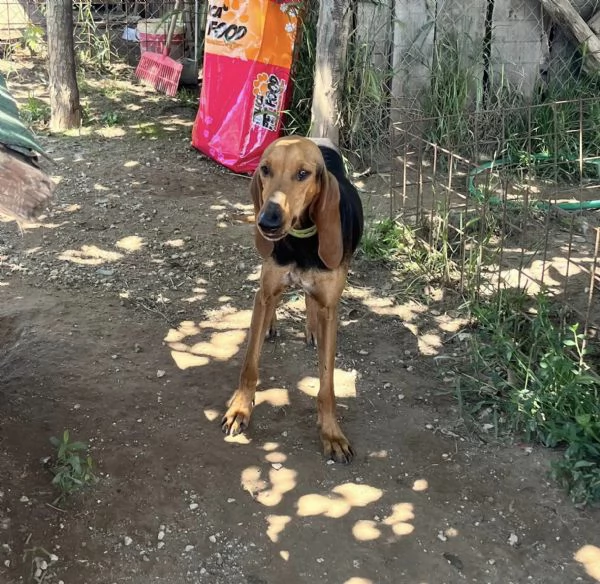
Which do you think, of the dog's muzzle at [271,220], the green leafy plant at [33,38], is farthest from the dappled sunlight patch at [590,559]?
the green leafy plant at [33,38]

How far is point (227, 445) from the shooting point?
10.5ft

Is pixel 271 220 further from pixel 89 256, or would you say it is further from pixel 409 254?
pixel 89 256

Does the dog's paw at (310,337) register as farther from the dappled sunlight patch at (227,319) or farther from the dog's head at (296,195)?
the dog's head at (296,195)

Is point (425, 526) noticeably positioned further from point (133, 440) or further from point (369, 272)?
point (369, 272)

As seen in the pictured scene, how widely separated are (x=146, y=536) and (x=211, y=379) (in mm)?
1109

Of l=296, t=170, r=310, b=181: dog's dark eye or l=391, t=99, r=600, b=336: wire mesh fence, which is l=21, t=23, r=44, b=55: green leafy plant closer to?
l=391, t=99, r=600, b=336: wire mesh fence

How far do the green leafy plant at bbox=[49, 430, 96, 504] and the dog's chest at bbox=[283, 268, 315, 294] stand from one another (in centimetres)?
110

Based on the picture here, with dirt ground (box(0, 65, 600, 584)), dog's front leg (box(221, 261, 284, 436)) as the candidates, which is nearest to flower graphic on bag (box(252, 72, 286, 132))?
dirt ground (box(0, 65, 600, 584))

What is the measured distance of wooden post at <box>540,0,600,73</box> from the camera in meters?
5.95

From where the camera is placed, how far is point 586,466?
2.94 metres

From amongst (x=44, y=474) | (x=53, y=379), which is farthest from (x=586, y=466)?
(x=53, y=379)

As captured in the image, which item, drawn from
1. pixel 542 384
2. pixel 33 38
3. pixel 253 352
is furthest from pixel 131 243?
pixel 33 38

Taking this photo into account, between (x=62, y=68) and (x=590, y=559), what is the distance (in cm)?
598

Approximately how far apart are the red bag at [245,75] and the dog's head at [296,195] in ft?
10.4
